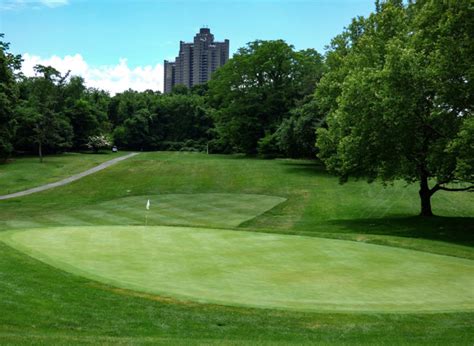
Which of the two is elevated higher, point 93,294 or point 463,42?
point 463,42

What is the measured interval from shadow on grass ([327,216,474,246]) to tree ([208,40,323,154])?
138ft

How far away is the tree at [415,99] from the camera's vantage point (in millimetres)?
20750

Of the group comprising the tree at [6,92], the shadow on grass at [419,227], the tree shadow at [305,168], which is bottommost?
the shadow on grass at [419,227]

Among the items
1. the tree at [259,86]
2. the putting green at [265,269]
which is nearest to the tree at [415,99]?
the putting green at [265,269]

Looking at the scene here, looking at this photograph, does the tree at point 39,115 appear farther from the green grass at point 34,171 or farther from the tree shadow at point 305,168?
the tree shadow at point 305,168

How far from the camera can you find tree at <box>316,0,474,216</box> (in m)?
20.8

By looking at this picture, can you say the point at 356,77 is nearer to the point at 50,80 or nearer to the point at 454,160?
the point at 454,160

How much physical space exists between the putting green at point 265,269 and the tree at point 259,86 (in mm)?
53779

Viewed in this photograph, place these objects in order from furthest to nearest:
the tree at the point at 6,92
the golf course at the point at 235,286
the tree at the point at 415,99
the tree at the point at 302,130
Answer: the tree at the point at 302,130
the tree at the point at 6,92
the tree at the point at 415,99
the golf course at the point at 235,286

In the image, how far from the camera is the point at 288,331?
8.10m

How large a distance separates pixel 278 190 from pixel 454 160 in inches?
852

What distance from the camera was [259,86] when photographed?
74562mm

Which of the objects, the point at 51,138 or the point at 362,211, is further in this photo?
the point at 51,138

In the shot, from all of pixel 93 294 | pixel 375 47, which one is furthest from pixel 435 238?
pixel 93 294
